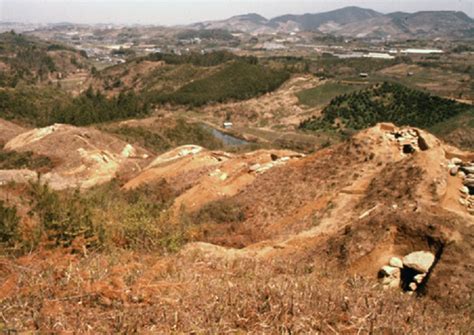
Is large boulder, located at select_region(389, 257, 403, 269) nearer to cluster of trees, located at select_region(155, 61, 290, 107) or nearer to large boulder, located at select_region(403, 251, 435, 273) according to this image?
large boulder, located at select_region(403, 251, 435, 273)

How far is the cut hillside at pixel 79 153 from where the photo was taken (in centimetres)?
2975

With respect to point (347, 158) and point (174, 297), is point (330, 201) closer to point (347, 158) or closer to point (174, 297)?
point (347, 158)

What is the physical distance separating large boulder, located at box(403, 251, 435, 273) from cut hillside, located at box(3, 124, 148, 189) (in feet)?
73.4

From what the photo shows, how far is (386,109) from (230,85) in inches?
1685

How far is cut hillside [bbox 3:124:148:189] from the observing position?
29.8 meters

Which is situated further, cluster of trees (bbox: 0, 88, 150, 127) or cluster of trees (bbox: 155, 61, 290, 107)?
cluster of trees (bbox: 155, 61, 290, 107)

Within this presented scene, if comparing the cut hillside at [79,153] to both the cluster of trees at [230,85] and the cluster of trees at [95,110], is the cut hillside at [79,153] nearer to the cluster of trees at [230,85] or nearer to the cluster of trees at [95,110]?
the cluster of trees at [95,110]

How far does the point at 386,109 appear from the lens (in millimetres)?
71750

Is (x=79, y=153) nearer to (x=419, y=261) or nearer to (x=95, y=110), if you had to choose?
(x=419, y=261)

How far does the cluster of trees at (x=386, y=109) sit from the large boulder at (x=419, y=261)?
5786cm

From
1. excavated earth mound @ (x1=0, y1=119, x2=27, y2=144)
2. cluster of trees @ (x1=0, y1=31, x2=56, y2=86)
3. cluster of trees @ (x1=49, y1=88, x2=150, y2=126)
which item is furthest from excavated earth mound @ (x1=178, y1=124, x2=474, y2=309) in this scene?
cluster of trees @ (x1=0, y1=31, x2=56, y2=86)

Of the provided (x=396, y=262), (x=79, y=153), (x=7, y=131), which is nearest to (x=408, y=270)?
(x=396, y=262)

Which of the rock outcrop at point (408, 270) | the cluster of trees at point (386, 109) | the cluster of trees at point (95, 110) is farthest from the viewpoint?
the cluster of trees at point (386, 109)

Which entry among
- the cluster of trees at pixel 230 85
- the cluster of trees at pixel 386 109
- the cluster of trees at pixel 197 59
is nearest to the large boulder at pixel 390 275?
the cluster of trees at pixel 386 109
